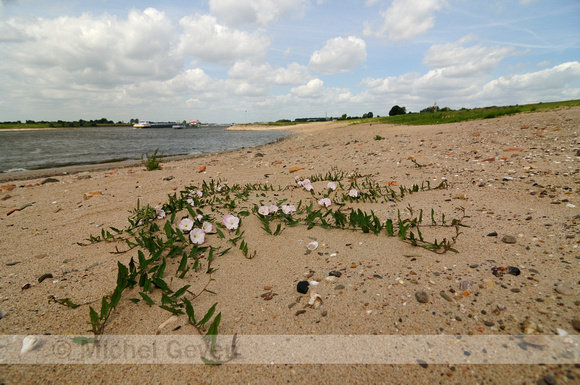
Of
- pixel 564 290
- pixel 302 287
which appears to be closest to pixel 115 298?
pixel 302 287

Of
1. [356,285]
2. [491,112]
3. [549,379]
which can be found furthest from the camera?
[491,112]

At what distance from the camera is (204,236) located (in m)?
2.48

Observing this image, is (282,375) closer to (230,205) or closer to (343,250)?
(343,250)

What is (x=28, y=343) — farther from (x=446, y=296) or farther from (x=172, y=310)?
(x=446, y=296)

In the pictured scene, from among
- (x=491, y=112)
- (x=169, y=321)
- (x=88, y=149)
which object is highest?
(x=491, y=112)

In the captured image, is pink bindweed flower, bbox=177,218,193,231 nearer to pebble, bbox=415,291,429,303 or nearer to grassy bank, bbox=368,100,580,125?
pebble, bbox=415,291,429,303

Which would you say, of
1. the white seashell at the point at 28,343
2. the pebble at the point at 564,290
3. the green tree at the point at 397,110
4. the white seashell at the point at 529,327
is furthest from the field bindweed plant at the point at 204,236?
the green tree at the point at 397,110

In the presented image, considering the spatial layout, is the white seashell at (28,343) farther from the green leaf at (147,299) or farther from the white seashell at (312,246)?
the white seashell at (312,246)

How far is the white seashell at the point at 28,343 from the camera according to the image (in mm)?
1400

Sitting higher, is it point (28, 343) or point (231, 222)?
point (231, 222)

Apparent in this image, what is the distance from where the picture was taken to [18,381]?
124 cm

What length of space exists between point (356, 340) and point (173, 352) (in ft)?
3.21

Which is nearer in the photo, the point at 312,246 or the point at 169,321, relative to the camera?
the point at 169,321

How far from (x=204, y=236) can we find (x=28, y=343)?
1.29m
